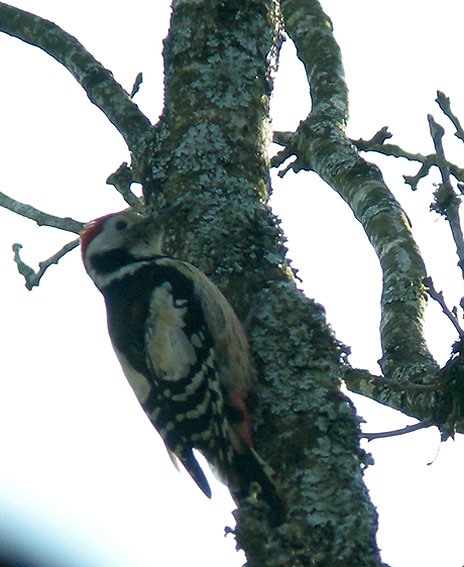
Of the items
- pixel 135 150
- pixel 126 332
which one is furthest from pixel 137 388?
pixel 135 150

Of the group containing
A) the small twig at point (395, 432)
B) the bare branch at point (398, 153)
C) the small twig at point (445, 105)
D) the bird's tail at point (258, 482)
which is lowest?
the bird's tail at point (258, 482)

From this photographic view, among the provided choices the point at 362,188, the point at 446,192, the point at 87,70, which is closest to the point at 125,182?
the point at 87,70

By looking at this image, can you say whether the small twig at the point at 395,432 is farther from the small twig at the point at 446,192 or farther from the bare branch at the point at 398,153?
the bare branch at the point at 398,153

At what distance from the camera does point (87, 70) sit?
4477mm

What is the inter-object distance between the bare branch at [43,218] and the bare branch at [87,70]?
29.2 inches

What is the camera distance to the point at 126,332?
425 centimetres

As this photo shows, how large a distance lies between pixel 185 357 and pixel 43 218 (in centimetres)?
137

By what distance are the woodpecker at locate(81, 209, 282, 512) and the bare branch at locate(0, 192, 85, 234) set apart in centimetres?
50

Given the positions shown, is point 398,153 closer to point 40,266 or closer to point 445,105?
point 445,105

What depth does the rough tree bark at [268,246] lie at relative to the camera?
2.75 metres

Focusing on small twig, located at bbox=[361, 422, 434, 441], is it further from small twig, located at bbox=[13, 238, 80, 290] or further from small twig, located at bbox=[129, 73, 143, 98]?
small twig, located at bbox=[13, 238, 80, 290]

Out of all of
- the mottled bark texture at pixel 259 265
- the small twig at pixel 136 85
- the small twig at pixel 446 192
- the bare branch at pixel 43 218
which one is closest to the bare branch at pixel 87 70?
the small twig at pixel 136 85

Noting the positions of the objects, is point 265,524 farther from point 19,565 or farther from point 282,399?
point 19,565

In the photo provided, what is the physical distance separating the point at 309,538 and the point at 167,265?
166cm
